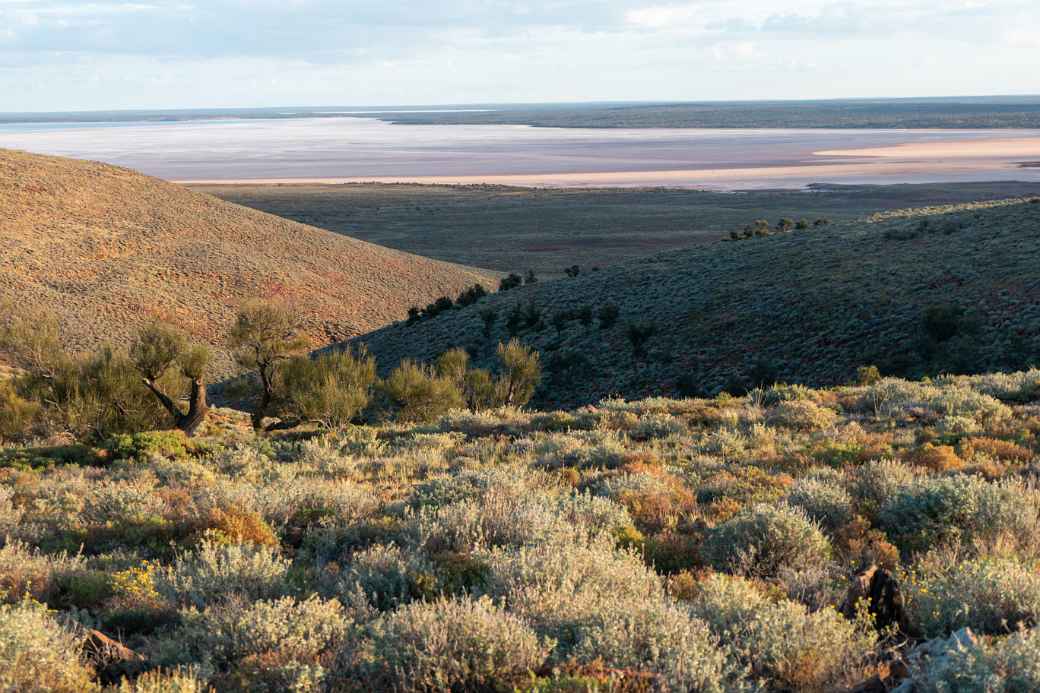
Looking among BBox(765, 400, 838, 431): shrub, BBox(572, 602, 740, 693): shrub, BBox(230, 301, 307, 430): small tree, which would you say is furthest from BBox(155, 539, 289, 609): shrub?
BBox(230, 301, 307, 430): small tree

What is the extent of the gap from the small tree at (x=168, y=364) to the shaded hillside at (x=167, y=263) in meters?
27.1

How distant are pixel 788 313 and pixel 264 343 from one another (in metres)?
23.2

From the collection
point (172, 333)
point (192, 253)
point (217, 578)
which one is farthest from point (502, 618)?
point (192, 253)

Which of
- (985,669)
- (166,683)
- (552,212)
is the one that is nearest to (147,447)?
(166,683)

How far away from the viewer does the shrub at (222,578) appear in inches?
221

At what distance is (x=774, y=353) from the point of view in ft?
105

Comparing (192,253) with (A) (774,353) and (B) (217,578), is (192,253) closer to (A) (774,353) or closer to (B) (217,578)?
(A) (774,353)

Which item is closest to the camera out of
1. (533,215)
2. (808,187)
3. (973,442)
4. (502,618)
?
(502,618)

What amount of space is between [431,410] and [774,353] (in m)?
15.3

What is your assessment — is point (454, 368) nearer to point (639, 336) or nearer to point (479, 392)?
point (479, 392)

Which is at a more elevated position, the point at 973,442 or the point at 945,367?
the point at 973,442

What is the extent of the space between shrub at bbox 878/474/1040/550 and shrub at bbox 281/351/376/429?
55.0ft

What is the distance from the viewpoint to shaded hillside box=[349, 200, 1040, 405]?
29.3 metres

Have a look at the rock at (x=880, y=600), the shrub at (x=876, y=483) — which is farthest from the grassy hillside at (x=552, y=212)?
the rock at (x=880, y=600)
